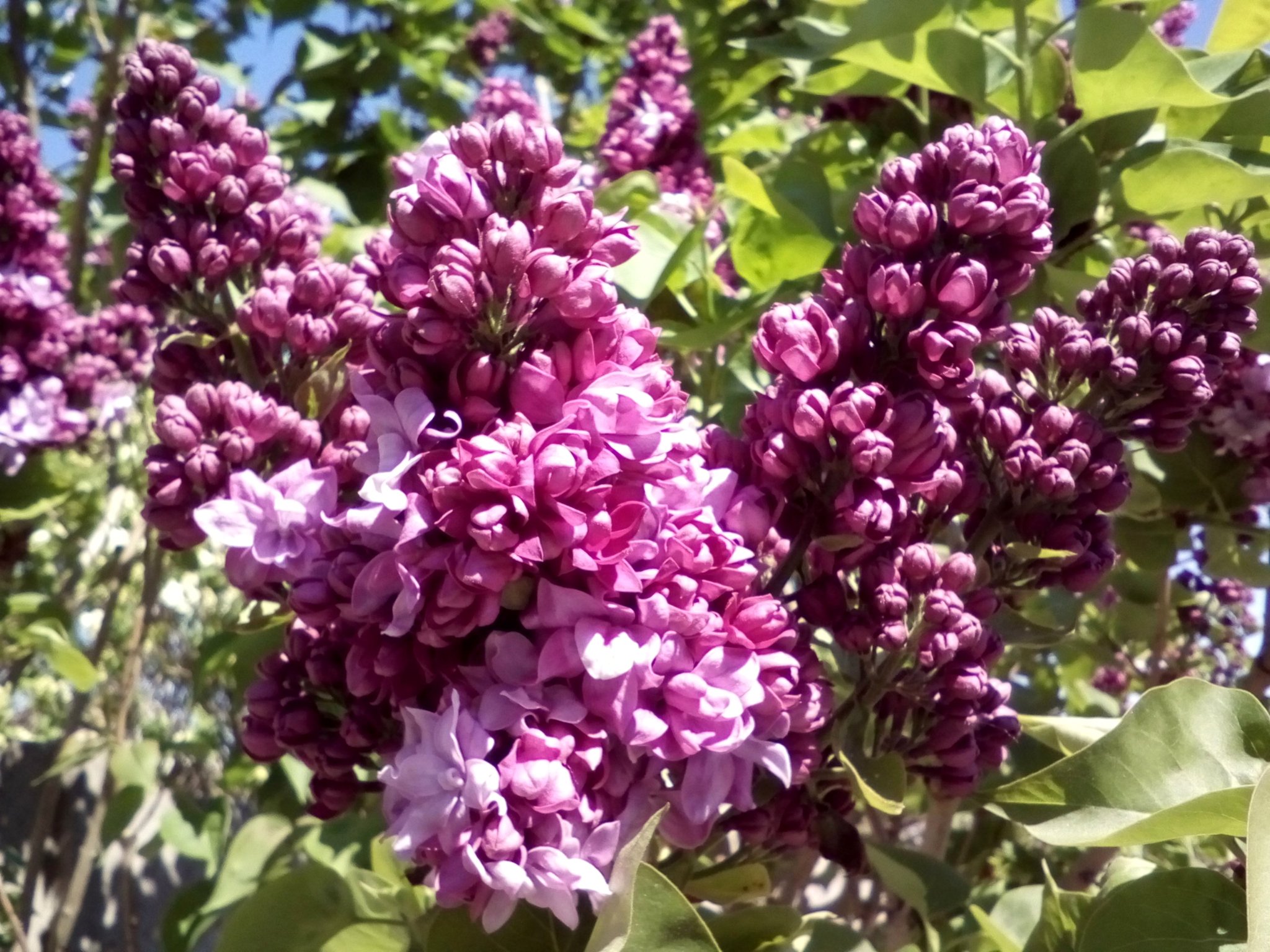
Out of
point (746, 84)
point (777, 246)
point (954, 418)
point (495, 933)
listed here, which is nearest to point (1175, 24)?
point (746, 84)

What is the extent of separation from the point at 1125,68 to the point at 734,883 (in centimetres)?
70

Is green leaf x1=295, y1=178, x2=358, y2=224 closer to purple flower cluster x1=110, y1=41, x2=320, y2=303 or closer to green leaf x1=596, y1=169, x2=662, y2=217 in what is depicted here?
green leaf x1=596, y1=169, x2=662, y2=217

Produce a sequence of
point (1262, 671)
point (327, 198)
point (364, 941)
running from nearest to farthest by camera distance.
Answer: point (364, 941) < point (1262, 671) < point (327, 198)

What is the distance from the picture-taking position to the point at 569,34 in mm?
2885

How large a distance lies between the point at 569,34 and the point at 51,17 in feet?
4.11

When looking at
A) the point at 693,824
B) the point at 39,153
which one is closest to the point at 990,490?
the point at 693,824

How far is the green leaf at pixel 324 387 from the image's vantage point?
2.51ft

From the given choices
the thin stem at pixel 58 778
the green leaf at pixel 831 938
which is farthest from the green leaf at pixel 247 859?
the green leaf at pixel 831 938

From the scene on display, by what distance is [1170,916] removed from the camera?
66 cm

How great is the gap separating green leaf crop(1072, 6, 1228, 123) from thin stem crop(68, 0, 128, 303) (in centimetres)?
145

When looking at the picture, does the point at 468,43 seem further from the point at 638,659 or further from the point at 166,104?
the point at 638,659

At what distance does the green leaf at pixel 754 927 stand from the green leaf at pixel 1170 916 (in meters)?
0.17

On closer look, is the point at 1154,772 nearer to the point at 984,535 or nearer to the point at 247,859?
the point at 984,535

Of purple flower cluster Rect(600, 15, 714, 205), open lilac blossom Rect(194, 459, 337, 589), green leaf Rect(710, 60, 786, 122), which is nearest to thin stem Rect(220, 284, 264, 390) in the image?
open lilac blossom Rect(194, 459, 337, 589)
